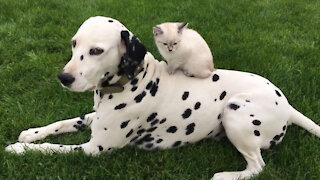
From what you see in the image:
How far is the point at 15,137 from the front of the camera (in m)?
4.08

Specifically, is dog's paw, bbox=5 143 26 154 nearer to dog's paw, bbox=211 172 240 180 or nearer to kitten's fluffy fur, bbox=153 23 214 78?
kitten's fluffy fur, bbox=153 23 214 78

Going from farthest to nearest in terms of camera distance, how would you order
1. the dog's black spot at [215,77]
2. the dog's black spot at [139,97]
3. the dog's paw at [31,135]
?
the dog's paw at [31,135] → the dog's black spot at [215,77] → the dog's black spot at [139,97]

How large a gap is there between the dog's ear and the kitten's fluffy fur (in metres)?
0.57

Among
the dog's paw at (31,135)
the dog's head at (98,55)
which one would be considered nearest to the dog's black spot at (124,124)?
the dog's head at (98,55)

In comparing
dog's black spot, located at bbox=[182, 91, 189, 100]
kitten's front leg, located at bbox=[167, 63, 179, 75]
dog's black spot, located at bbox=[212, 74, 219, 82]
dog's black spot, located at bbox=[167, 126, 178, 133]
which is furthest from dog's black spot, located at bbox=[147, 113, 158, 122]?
dog's black spot, located at bbox=[212, 74, 219, 82]

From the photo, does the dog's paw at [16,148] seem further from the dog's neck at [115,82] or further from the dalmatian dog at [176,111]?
the dog's neck at [115,82]

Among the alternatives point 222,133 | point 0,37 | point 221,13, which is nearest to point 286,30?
point 221,13

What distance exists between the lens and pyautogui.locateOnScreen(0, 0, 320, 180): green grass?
3641 millimetres

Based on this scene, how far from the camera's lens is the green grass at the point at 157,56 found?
3.64 meters

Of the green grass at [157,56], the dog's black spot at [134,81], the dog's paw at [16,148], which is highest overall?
the dog's black spot at [134,81]

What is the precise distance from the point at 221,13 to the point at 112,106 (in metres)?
4.22

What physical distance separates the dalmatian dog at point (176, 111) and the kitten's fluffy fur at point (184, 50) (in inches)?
3.0

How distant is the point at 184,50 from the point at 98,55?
41.6 inches

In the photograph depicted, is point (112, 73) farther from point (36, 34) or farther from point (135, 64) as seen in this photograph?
point (36, 34)
